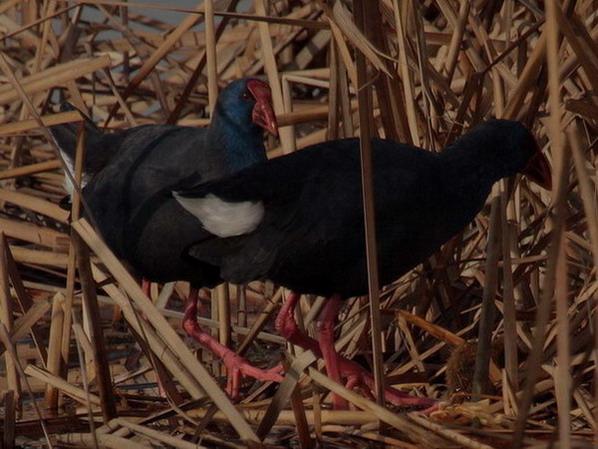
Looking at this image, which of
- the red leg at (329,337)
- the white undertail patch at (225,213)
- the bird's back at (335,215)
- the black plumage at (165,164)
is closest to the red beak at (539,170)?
the bird's back at (335,215)

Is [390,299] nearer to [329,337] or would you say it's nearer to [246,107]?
[329,337]

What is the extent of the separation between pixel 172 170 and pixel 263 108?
0.33 m

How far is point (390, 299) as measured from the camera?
10.1 ft

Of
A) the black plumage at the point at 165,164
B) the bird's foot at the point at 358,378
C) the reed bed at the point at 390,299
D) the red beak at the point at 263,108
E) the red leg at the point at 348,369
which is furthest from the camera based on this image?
the red beak at the point at 263,108

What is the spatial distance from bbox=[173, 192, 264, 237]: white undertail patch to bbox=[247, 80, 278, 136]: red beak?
764mm

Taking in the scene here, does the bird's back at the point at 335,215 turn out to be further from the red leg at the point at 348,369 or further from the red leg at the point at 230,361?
the red leg at the point at 230,361

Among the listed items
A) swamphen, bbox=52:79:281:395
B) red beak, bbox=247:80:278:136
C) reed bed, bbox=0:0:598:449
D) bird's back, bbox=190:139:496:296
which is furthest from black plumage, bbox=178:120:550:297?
red beak, bbox=247:80:278:136

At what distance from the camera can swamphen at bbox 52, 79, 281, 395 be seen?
296 cm

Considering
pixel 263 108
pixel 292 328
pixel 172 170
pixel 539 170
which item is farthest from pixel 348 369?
pixel 263 108

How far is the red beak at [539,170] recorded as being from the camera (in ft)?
9.01

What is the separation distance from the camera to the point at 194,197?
2494 mm

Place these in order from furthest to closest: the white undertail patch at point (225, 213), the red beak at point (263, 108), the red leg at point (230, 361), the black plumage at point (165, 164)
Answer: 1. the red beak at point (263, 108)
2. the black plumage at point (165, 164)
3. the red leg at point (230, 361)
4. the white undertail patch at point (225, 213)

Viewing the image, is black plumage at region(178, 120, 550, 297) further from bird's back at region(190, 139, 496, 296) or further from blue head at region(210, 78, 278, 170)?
blue head at region(210, 78, 278, 170)

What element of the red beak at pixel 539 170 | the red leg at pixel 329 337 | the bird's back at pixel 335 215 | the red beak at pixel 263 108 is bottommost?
the red leg at pixel 329 337
